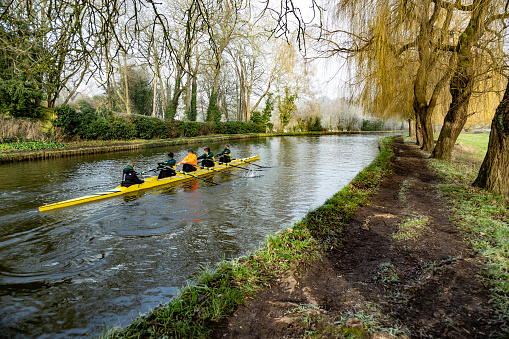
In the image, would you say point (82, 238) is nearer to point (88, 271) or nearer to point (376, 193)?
point (88, 271)

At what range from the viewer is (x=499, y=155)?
5.94m

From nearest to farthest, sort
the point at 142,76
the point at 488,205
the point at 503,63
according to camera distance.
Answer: the point at 488,205, the point at 503,63, the point at 142,76

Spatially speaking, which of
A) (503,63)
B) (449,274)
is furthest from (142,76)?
(449,274)

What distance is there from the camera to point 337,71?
6.46 meters

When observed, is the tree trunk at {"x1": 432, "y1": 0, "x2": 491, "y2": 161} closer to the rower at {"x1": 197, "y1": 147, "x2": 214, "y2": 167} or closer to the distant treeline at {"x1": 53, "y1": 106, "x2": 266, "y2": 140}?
the rower at {"x1": 197, "y1": 147, "x2": 214, "y2": 167}

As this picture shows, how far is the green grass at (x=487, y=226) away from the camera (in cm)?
270

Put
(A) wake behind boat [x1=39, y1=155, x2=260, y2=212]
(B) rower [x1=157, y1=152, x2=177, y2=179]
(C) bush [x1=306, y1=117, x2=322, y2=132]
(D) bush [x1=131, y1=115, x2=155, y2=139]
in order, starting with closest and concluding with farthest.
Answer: (A) wake behind boat [x1=39, y1=155, x2=260, y2=212], (B) rower [x1=157, y1=152, x2=177, y2=179], (D) bush [x1=131, y1=115, x2=155, y2=139], (C) bush [x1=306, y1=117, x2=322, y2=132]

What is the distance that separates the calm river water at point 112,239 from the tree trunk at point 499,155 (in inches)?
144

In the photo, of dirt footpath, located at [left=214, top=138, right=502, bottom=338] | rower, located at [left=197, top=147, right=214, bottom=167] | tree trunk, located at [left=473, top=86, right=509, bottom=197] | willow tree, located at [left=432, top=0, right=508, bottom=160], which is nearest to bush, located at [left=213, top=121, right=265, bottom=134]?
rower, located at [left=197, top=147, right=214, bottom=167]

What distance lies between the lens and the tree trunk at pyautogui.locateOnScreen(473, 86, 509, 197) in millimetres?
5750

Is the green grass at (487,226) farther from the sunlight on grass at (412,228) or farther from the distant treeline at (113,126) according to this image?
the distant treeline at (113,126)

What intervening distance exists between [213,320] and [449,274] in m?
2.43

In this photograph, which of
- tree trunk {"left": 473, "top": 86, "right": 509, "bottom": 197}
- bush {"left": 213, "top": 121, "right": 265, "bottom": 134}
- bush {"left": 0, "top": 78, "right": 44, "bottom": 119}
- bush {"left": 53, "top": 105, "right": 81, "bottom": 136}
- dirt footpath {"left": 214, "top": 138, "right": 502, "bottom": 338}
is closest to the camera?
dirt footpath {"left": 214, "top": 138, "right": 502, "bottom": 338}

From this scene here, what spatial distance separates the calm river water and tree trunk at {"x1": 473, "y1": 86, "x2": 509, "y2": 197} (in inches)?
144
